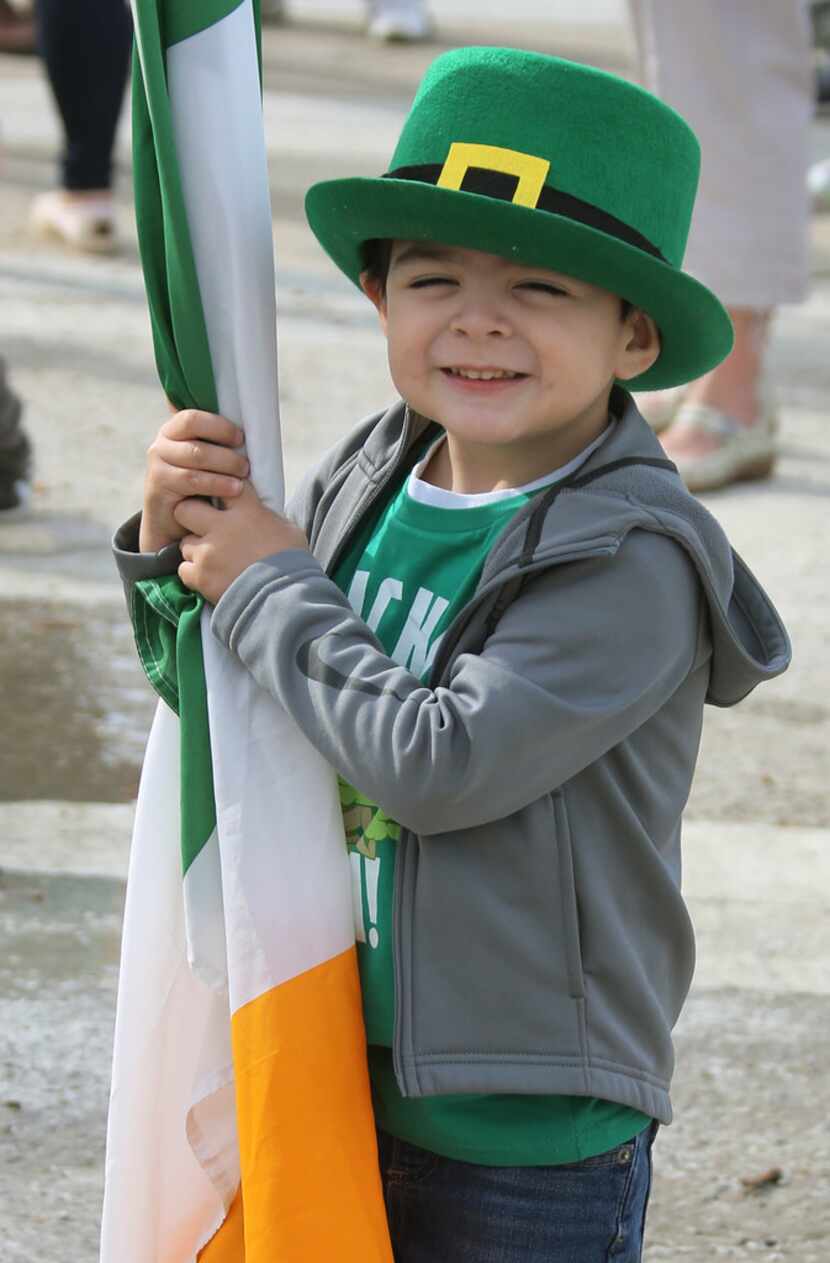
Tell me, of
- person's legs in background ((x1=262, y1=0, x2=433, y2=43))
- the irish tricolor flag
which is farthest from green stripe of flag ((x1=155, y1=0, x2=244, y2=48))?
person's legs in background ((x1=262, y1=0, x2=433, y2=43))

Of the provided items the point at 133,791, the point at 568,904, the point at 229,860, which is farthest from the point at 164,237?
the point at 133,791

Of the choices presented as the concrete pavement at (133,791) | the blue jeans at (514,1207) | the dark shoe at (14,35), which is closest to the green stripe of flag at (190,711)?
the blue jeans at (514,1207)

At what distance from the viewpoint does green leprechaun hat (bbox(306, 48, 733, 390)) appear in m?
Result: 1.89

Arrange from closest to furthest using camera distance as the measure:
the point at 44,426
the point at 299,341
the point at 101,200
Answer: the point at 44,426 → the point at 299,341 → the point at 101,200

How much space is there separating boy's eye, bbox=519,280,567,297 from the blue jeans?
79 cm

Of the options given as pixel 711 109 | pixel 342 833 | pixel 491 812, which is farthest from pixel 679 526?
pixel 711 109

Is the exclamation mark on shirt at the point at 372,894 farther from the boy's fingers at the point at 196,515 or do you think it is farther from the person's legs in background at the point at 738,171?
the person's legs in background at the point at 738,171

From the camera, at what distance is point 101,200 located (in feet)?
25.2

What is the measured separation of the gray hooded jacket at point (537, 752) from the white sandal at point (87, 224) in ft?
19.4

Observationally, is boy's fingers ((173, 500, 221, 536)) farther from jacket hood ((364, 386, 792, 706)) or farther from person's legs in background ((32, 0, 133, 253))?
person's legs in background ((32, 0, 133, 253))

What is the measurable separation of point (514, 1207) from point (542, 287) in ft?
2.76

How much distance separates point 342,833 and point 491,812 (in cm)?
21

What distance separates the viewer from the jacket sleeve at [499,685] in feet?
6.10

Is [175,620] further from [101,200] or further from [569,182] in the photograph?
[101,200]
